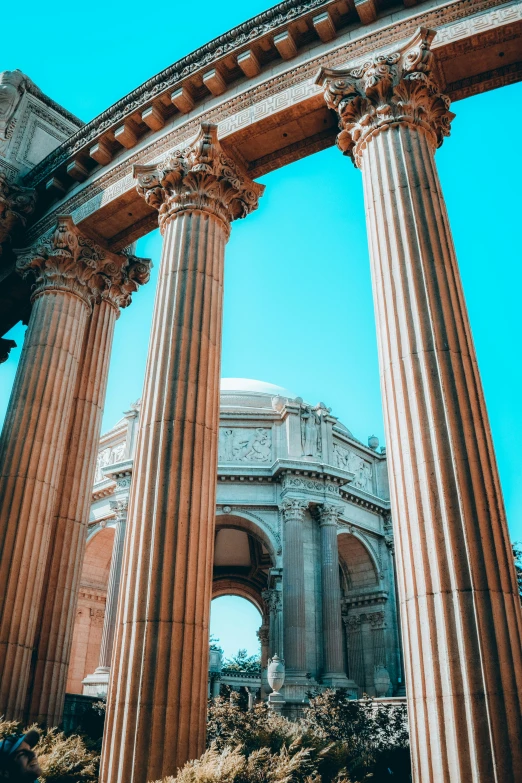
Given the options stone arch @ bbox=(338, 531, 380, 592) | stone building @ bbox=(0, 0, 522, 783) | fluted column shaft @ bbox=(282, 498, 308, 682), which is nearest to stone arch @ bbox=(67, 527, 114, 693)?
fluted column shaft @ bbox=(282, 498, 308, 682)

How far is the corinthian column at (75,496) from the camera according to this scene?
1338 centimetres

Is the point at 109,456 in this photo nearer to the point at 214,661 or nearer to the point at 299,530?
the point at 299,530

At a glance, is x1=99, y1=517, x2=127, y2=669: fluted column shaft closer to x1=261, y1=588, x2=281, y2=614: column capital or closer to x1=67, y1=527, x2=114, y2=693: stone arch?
x1=67, y1=527, x2=114, y2=693: stone arch

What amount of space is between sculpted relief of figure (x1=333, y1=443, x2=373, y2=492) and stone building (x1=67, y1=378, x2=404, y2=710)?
0.08 m

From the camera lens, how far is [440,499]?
8008 mm

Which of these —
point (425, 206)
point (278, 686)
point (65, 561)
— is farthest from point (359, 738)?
point (425, 206)

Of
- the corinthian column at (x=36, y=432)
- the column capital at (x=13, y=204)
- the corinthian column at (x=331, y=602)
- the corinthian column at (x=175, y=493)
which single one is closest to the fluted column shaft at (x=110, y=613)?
the corinthian column at (x=331, y=602)

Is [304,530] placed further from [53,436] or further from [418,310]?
[418,310]

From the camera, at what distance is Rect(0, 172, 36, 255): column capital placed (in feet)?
56.7

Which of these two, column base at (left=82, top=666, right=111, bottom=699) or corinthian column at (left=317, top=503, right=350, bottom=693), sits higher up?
corinthian column at (left=317, top=503, right=350, bottom=693)

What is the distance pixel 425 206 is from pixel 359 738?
1344 centimetres

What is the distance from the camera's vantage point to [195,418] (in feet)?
35.7

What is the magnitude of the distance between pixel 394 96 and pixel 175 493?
25.7 ft

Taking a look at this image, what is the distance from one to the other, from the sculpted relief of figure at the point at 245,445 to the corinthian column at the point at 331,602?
4.84 m
